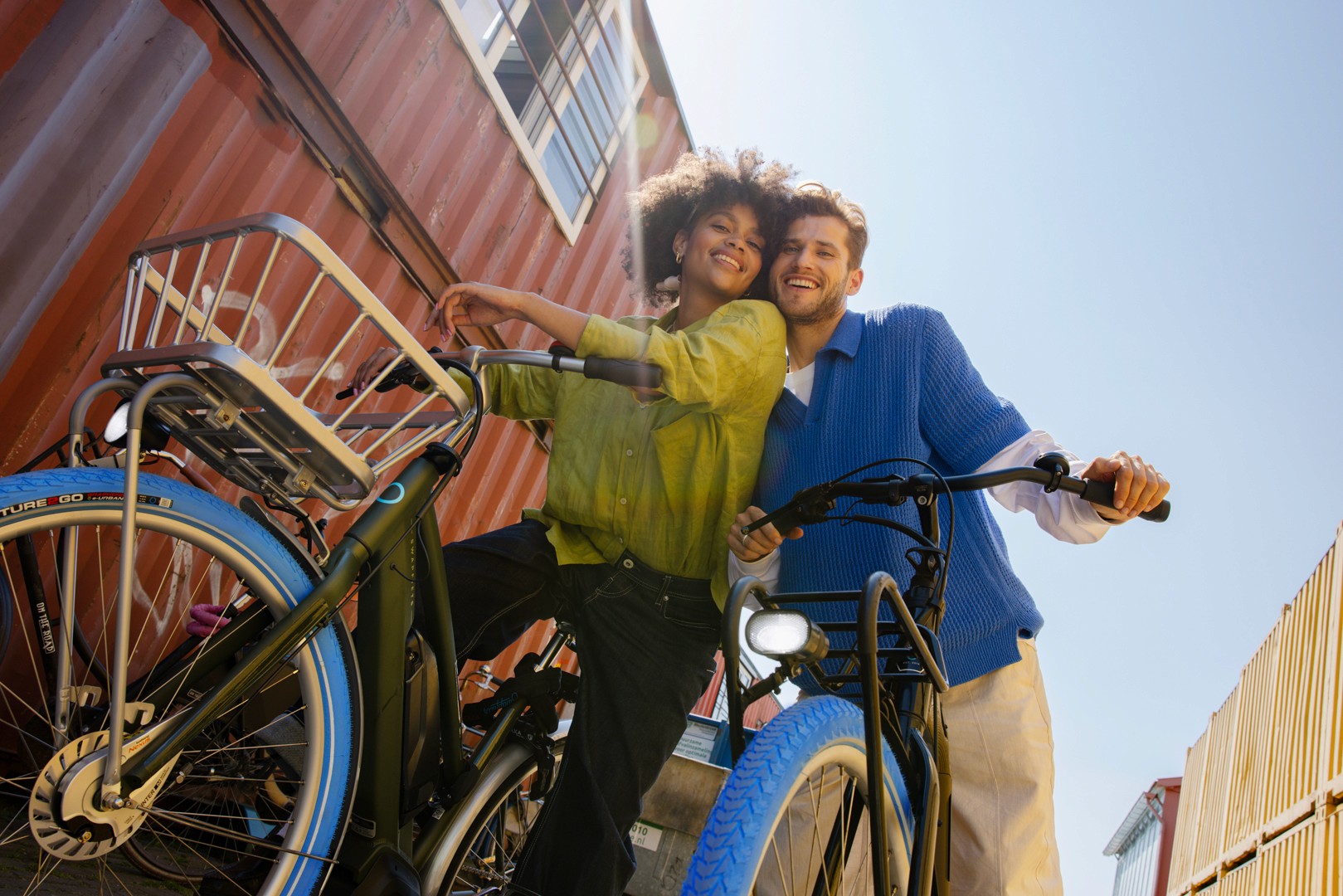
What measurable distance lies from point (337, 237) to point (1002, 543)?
9.81 ft

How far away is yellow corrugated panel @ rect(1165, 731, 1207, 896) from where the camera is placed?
10.7 metres

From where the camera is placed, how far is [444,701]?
5.51 feet

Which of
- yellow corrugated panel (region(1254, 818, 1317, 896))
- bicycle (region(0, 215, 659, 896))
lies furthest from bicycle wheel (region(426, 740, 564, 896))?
yellow corrugated panel (region(1254, 818, 1317, 896))

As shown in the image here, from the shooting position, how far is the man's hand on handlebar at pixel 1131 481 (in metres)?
1.37

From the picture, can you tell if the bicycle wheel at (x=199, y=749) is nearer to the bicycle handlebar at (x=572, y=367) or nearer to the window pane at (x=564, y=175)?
the bicycle handlebar at (x=572, y=367)

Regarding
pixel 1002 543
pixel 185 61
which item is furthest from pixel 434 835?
pixel 185 61

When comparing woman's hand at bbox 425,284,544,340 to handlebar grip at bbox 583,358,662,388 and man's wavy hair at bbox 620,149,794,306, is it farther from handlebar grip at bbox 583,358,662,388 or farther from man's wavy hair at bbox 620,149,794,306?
man's wavy hair at bbox 620,149,794,306

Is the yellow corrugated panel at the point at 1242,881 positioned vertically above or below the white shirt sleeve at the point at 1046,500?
above

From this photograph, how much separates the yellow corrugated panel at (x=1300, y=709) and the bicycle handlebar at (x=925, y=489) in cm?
582

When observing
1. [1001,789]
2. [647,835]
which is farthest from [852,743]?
[647,835]

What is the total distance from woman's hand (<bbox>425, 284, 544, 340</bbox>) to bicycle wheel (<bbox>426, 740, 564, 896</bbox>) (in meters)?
1.03

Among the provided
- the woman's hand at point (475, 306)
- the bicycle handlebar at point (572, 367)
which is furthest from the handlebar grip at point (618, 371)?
the woman's hand at point (475, 306)

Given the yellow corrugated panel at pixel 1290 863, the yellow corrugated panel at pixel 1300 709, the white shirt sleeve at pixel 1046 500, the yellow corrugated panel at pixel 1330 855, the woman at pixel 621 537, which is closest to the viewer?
the white shirt sleeve at pixel 1046 500

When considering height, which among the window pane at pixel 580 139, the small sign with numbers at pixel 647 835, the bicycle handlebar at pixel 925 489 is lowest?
the small sign with numbers at pixel 647 835
